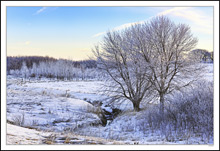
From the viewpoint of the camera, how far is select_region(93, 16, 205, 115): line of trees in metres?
10.8

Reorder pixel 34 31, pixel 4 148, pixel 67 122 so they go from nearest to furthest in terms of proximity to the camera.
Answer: pixel 4 148 → pixel 34 31 → pixel 67 122

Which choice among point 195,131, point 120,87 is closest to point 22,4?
point 195,131

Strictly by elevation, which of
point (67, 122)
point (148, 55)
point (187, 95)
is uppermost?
point (148, 55)

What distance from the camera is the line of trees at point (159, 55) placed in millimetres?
10805

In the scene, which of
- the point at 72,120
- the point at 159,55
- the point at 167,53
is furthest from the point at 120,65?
the point at 72,120

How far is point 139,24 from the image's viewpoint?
11852mm

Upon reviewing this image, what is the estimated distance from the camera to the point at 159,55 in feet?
36.0

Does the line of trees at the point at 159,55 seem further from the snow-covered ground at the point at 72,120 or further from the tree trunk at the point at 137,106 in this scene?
the snow-covered ground at the point at 72,120

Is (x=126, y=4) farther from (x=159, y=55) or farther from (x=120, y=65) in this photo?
(x=120, y=65)

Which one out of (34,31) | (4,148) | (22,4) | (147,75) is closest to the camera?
(4,148)

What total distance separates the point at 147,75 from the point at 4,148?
868 centimetres

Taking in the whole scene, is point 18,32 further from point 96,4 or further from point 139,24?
point 139,24

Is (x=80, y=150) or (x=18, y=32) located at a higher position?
(x=18, y=32)

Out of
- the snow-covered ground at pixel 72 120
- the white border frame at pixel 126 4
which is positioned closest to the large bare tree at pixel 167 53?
the snow-covered ground at pixel 72 120
